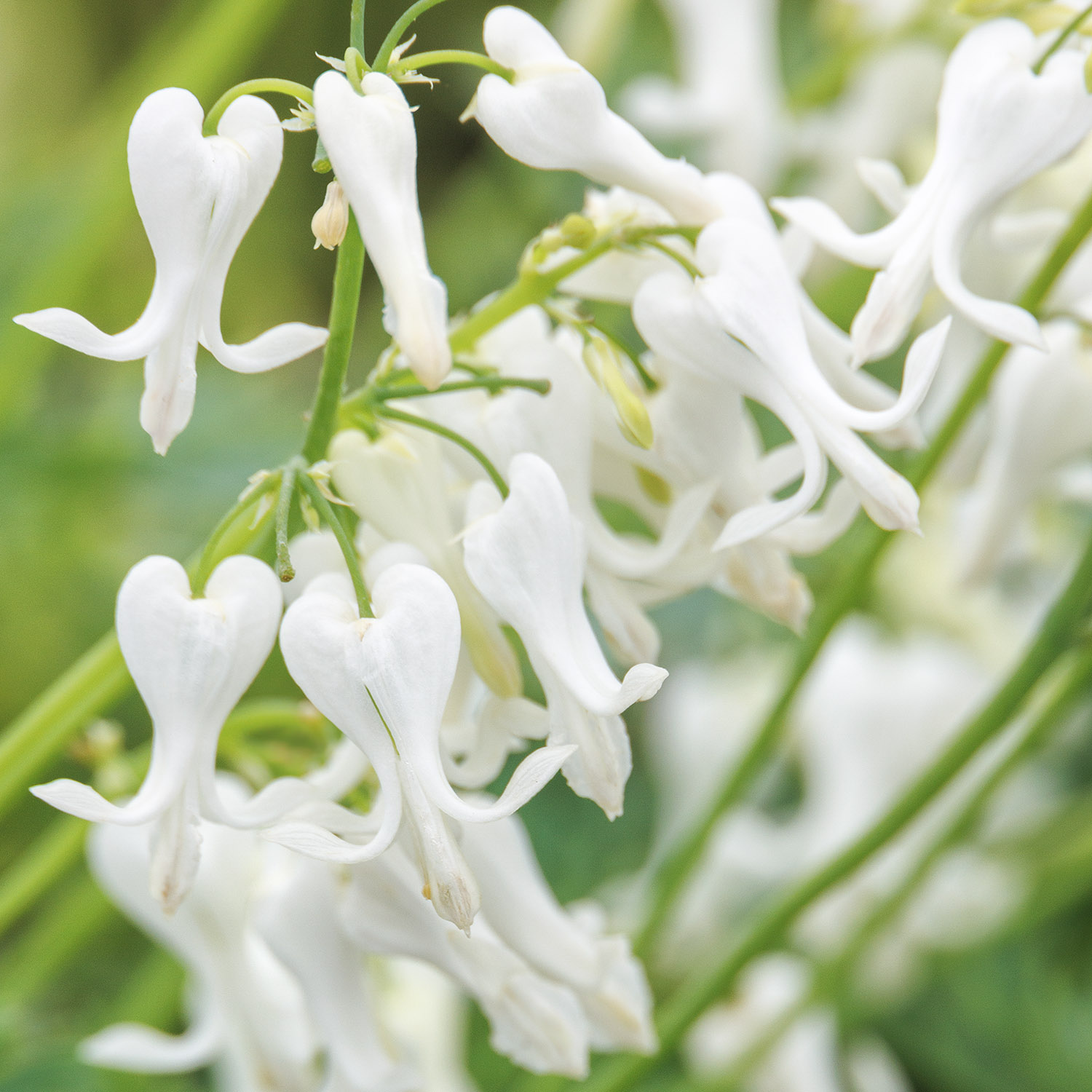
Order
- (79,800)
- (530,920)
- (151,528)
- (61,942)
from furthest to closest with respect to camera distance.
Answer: (151,528) < (61,942) < (530,920) < (79,800)

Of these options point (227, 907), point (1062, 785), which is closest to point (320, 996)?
point (227, 907)

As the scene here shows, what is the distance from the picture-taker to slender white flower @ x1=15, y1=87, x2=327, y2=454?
362 mm

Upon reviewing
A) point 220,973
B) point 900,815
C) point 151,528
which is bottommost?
point 151,528

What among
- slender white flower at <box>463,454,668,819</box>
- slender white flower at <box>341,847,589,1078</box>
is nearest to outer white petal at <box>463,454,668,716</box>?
Answer: slender white flower at <box>463,454,668,819</box>

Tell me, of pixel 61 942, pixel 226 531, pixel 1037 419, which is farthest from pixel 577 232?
pixel 61 942

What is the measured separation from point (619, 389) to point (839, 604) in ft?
0.56

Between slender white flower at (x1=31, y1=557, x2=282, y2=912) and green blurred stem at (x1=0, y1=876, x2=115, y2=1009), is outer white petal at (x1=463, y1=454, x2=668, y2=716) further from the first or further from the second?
green blurred stem at (x1=0, y1=876, x2=115, y2=1009)

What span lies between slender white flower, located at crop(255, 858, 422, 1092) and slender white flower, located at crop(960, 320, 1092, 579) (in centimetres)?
31

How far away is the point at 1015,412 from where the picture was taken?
1.81ft

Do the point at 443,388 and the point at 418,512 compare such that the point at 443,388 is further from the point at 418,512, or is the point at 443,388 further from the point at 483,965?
the point at 483,965

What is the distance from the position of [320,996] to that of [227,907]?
5 centimetres

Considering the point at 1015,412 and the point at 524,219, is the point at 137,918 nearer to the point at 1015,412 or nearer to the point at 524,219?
the point at 1015,412

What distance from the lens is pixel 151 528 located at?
127cm

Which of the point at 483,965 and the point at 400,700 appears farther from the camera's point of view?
the point at 483,965
